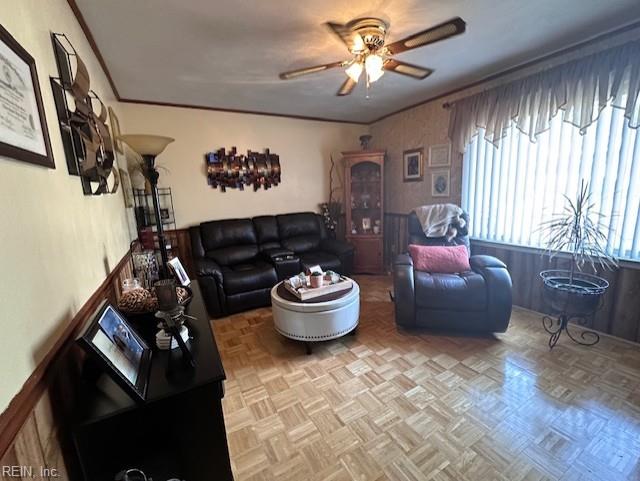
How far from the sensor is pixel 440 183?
354 cm

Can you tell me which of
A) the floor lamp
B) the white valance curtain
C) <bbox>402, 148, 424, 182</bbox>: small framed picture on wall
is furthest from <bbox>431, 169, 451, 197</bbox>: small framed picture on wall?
the floor lamp

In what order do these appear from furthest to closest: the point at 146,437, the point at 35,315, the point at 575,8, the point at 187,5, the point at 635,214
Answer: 1. the point at 635,214
2. the point at 575,8
3. the point at 187,5
4. the point at 146,437
5. the point at 35,315


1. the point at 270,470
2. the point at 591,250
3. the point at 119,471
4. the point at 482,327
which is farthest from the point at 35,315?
the point at 591,250

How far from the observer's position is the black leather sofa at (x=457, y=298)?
2256mm

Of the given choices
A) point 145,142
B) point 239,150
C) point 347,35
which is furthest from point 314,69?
point 239,150

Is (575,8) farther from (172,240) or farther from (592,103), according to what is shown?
(172,240)

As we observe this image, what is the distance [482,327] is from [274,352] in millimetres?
1728

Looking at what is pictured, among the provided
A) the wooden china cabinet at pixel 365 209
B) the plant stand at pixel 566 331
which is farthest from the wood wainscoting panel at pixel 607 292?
the wooden china cabinet at pixel 365 209

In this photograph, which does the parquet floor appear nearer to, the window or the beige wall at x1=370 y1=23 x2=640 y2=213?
the window

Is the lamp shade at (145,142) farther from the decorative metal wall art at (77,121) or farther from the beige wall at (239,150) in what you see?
the beige wall at (239,150)

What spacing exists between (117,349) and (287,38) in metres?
2.10

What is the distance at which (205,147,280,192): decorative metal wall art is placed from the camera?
3.63 m

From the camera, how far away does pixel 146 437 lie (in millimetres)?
957

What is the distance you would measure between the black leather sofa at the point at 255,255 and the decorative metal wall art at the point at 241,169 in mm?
495
